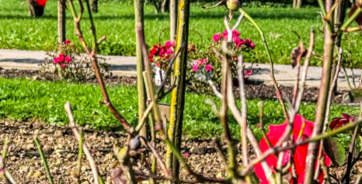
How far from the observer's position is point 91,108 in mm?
4773

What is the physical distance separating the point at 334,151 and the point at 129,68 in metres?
7.52

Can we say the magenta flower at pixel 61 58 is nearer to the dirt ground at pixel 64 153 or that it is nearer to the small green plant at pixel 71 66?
the small green plant at pixel 71 66

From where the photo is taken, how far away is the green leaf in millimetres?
909

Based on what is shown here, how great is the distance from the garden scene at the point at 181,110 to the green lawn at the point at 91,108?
0.4 inches

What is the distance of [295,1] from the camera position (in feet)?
99.0

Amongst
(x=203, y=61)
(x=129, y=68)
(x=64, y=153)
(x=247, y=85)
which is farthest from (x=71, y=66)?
(x=64, y=153)

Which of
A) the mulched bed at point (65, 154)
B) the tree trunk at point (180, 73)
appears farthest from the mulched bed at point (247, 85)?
the tree trunk at point (180, 73)

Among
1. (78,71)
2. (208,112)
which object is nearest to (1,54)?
(78,71)

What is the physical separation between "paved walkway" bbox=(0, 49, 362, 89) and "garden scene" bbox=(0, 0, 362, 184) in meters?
0.03

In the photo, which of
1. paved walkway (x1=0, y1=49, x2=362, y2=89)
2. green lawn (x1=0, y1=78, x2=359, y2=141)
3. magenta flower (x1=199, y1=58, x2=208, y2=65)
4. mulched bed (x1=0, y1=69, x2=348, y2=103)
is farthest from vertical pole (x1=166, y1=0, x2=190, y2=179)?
paved walkway (x1=0, y1=49, x2=362, y2=89)

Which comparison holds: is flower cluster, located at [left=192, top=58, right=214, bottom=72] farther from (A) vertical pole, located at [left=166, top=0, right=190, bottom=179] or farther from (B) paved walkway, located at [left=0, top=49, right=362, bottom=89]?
(A) vertical pole, located at [left=166, top=0, right=190, bottom=179]

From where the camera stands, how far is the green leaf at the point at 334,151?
0.91m

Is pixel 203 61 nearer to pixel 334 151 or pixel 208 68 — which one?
pixel 208 68

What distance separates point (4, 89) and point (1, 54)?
4.18 m
